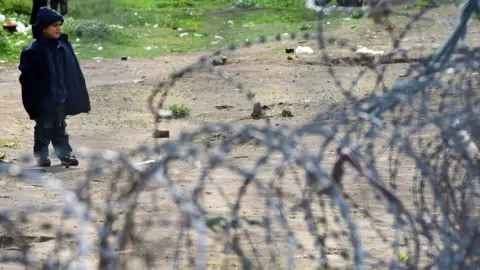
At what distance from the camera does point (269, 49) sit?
1473cm

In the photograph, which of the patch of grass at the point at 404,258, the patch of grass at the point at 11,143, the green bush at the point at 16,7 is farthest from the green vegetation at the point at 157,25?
the patch of grass at the point at 404,258

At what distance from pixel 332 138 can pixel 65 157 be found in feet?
17.8

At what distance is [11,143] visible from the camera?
29.0 feet

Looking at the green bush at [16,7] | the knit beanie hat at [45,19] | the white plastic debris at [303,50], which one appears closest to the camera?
the knit beanie hat at [45,19]

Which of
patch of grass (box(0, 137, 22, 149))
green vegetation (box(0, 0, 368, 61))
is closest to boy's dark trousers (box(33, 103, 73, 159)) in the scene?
patch of grass (box(0, 137, 22, 149))

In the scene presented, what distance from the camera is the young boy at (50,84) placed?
7672 mm

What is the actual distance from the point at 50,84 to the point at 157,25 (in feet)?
35.6

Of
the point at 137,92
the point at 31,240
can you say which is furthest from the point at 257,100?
the point at 31,240

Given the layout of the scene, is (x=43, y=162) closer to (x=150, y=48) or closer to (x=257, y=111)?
(x=257, y=111)

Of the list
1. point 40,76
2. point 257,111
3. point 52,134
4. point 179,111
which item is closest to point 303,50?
point 179,111

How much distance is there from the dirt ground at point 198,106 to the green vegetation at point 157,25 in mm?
1040

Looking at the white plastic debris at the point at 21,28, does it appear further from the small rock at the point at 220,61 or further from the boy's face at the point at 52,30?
the boy's face at the point at 52,30

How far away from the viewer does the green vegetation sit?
15.6m

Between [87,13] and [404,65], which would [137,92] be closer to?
[404,65]
